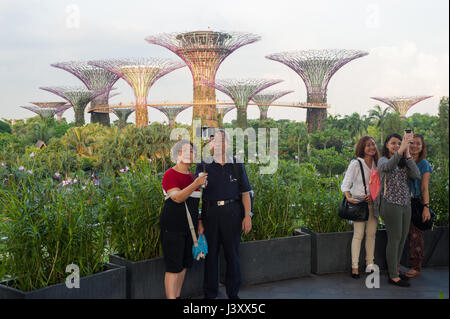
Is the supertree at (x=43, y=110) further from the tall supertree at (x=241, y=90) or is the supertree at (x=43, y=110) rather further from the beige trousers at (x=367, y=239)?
the beige trousers at (x=367, y=239)

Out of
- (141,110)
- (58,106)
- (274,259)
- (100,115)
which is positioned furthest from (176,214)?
(58,106)

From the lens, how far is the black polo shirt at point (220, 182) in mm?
2549

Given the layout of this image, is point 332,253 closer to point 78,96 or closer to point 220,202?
point 220,202

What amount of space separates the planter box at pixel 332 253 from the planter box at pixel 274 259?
6 centimetres

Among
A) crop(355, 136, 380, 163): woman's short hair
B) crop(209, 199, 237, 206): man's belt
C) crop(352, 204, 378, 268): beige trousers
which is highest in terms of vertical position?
crop(355, 136, 380, 163): woman's short hair

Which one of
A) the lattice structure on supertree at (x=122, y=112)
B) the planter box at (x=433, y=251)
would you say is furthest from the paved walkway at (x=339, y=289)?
the lattice structure on supertree at (x=122, y=112)

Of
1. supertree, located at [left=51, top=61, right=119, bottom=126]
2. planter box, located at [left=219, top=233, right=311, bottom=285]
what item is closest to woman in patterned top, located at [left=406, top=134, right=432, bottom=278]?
planter box, located at [left=219, top=233, right=311, bottom=285]

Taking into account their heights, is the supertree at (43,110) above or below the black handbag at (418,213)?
above

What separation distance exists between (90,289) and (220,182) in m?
0.87

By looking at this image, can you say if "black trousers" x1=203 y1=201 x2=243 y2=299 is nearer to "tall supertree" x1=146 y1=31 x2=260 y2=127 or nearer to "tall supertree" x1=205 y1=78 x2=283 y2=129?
"tall supertree" x1=146 y1=31 x2=260 y2=127

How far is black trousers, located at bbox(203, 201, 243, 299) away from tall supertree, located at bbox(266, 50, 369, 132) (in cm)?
3320

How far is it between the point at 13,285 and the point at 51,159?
21781 mm

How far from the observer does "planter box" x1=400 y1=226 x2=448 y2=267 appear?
350cm

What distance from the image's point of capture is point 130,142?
24.7m
